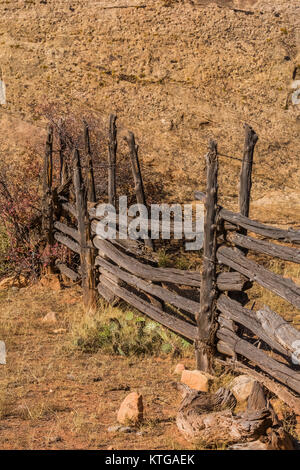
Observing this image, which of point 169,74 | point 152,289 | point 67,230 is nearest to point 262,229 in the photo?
point 152,289

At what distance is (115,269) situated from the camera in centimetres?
732

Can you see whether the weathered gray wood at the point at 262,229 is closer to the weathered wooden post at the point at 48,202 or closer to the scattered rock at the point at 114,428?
the scattered rock at the point at 114,428

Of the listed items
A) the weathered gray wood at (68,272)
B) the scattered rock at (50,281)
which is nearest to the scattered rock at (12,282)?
the scattered rock at (50,281)

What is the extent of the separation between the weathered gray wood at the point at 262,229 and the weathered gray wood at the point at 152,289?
3.61 ft

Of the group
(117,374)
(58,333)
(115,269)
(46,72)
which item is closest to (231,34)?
(46,72)

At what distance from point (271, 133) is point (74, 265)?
550 cm

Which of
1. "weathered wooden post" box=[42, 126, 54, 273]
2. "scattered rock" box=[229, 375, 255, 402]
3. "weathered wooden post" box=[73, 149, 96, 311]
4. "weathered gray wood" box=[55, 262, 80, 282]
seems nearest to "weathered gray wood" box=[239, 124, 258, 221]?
"scattered rock" box=[229, 375, 255, 402]

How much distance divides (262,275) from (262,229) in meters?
0.42

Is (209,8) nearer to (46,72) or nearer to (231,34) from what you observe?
(231,34)

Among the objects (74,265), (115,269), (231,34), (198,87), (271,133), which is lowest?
(74,265)

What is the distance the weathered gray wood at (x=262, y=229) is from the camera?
14.7ft

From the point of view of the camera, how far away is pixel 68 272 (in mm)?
9164

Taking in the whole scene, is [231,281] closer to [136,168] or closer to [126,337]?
[126,337]
